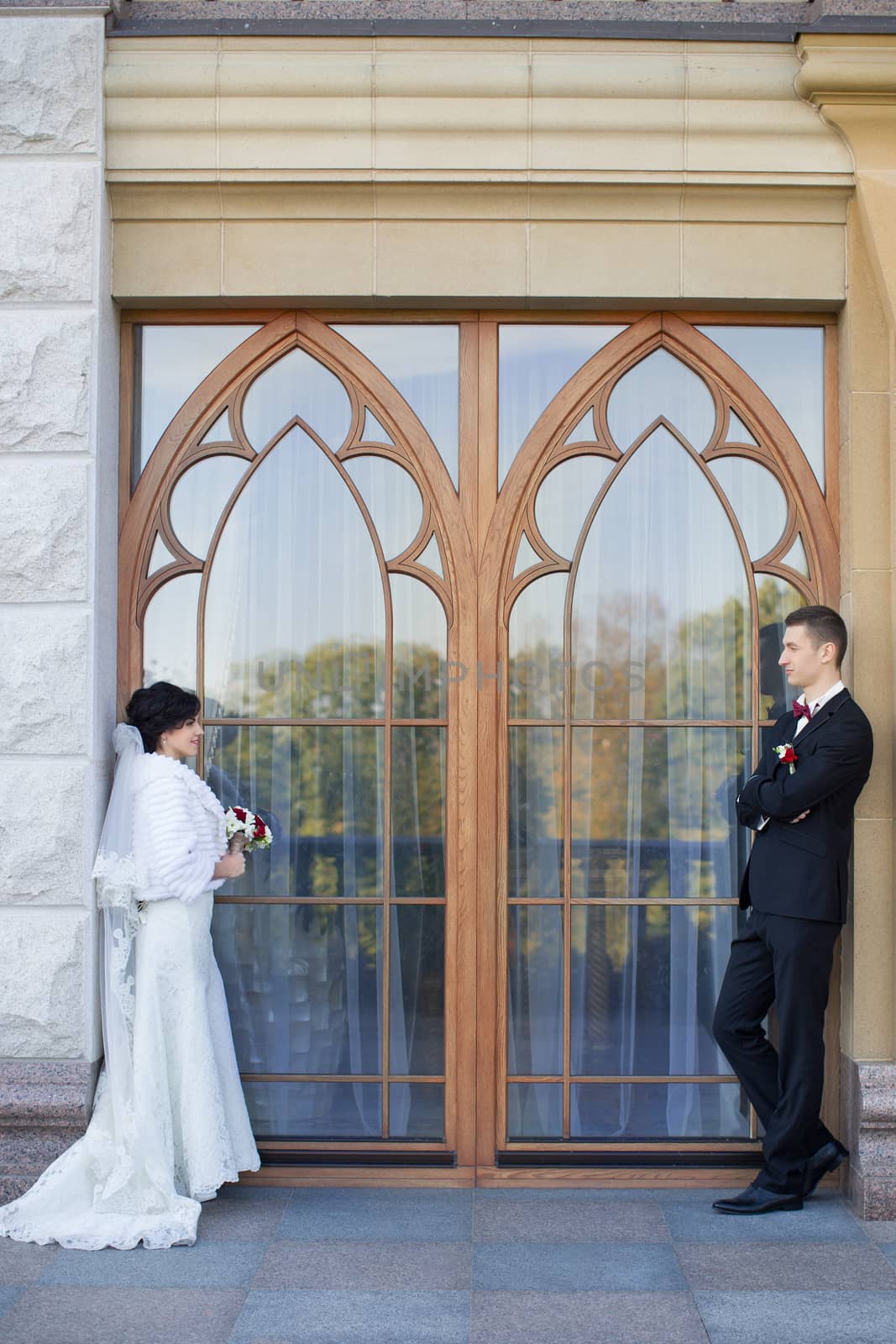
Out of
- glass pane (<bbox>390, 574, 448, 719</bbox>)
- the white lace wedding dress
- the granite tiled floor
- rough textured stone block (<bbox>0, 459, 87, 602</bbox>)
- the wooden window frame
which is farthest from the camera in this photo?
glass pane (<bbox>390, 574, 448, 719</bbox>)

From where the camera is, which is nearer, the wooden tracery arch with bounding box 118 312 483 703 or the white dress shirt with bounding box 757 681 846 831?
the white dress shirt with bounding box 757 681 846 831

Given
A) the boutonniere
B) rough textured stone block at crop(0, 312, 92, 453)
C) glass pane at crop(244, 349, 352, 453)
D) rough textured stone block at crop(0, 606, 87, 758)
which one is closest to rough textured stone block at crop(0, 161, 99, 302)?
rough textured stone block at crop(0, 312, 92, 453)

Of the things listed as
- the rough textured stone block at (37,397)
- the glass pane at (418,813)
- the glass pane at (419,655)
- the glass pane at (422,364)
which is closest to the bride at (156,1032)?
the glass pane at (418,813)

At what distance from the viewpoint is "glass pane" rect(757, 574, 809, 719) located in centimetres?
488

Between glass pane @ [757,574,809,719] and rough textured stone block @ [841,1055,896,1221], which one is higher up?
glass pane @ [757,574,809,719]

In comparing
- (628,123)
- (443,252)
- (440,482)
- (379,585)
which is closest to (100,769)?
(379,585)

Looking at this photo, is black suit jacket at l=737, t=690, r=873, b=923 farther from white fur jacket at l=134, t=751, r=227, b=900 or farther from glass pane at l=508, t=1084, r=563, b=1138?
white fur jacket at l=134, t=751, r=227, b=900

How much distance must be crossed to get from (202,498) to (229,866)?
4.64 ft

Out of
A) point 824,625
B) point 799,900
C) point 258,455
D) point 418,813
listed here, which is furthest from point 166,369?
point 799,900

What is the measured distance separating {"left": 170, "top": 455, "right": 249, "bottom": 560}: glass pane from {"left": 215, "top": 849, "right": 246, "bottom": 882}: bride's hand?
1.16 metres

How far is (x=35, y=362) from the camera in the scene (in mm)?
4602

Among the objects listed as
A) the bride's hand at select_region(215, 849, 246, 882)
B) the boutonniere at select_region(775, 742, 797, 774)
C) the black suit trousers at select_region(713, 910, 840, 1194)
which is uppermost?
the boutonniere at select_region(775, 742, 797, 774)

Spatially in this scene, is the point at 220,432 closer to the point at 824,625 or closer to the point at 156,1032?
the point at 156,1032

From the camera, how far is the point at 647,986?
4848mm
